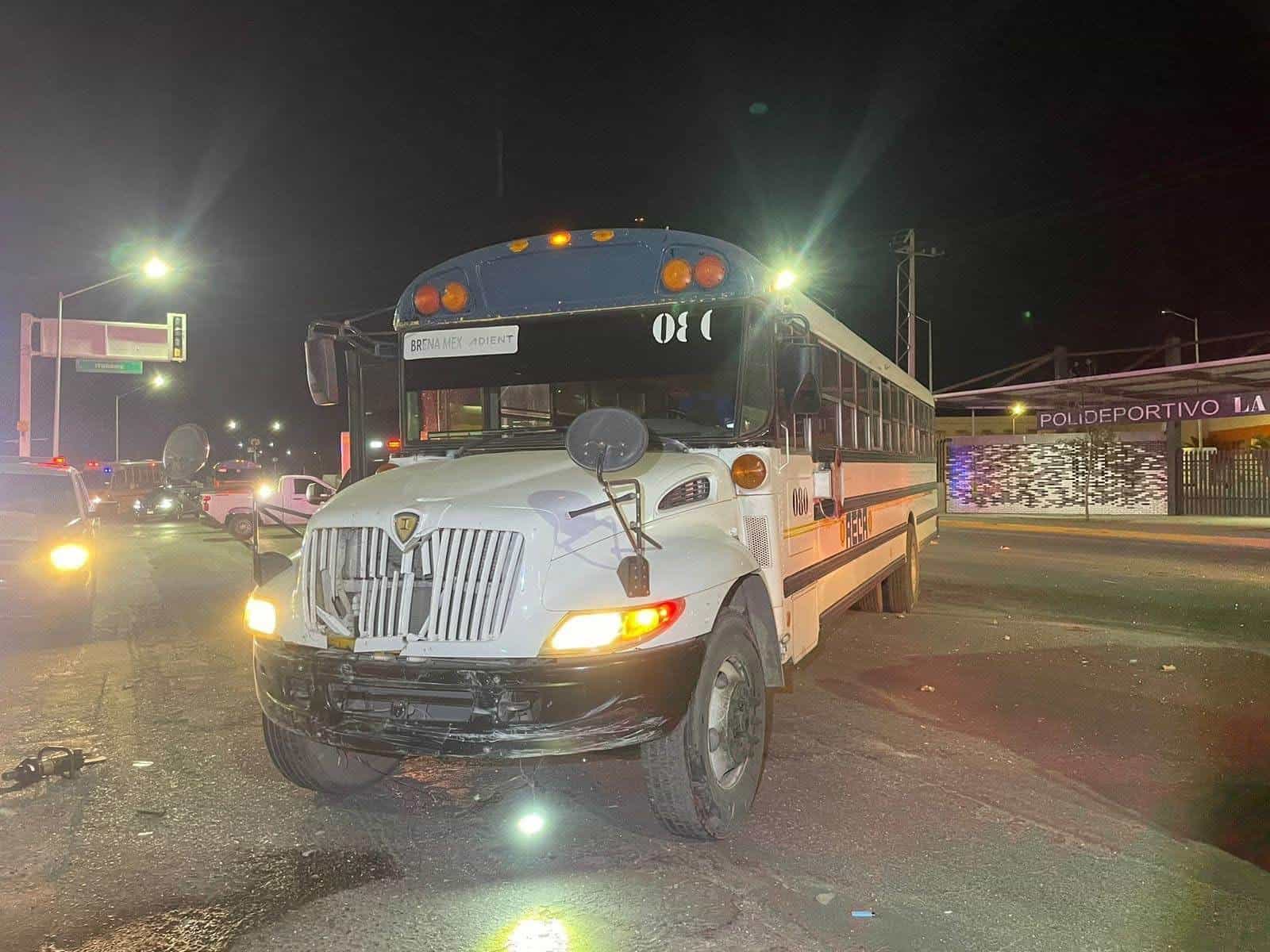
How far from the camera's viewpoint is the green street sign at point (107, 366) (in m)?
43.7

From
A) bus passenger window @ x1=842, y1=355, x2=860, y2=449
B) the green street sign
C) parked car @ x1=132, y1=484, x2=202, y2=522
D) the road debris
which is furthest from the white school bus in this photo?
the green street sign

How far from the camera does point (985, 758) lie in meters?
→ 5.50

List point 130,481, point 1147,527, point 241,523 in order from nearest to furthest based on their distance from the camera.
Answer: point 241,523
point 1147,527
point 130,481

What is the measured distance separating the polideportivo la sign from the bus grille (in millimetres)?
28216

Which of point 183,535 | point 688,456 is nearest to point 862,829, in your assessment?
point 688,456

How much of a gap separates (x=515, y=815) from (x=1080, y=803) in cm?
271

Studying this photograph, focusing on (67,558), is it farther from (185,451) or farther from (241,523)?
(241,523)

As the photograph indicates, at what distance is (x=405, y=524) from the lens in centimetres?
399

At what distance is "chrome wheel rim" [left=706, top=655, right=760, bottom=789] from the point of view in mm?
4336

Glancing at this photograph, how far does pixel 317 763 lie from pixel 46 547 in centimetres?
627

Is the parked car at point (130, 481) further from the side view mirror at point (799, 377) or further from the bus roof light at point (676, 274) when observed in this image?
the side view mirror at point (799, 377)

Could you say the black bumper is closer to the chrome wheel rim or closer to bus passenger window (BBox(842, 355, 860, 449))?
the chrome wheel rim

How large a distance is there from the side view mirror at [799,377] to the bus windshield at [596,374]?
0.31 feet

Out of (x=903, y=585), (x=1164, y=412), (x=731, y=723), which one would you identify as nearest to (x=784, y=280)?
(x=731, y=723)
